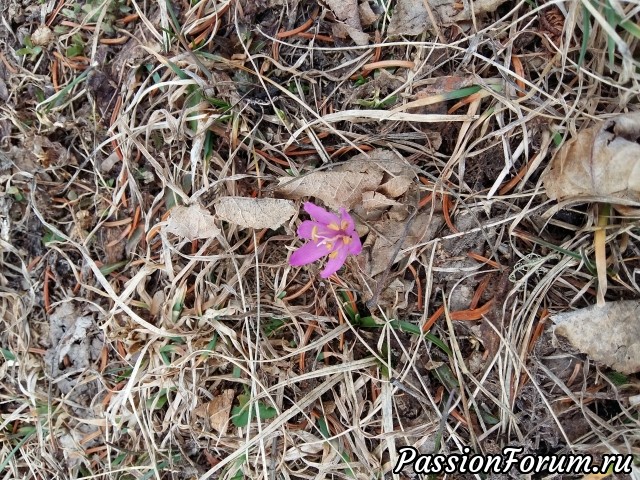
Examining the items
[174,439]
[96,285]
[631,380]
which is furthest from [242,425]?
[631,380]

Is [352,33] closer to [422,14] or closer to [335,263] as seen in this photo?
[422,14]

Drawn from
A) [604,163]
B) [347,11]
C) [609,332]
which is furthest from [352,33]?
[609,332]

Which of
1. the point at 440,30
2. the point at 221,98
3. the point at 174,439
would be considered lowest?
the point at 174,439

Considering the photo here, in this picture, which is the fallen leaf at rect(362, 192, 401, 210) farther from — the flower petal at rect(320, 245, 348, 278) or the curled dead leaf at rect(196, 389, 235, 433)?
the curled dead leaf at rect(196, 389, 235, 433)

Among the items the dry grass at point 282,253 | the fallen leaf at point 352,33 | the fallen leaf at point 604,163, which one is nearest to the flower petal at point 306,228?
the dry grass at point 282,253

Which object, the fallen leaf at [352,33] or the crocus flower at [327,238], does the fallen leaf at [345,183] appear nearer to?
the crocus flower at [327,238]

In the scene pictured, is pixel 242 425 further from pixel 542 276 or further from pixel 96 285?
pixel 542 276
